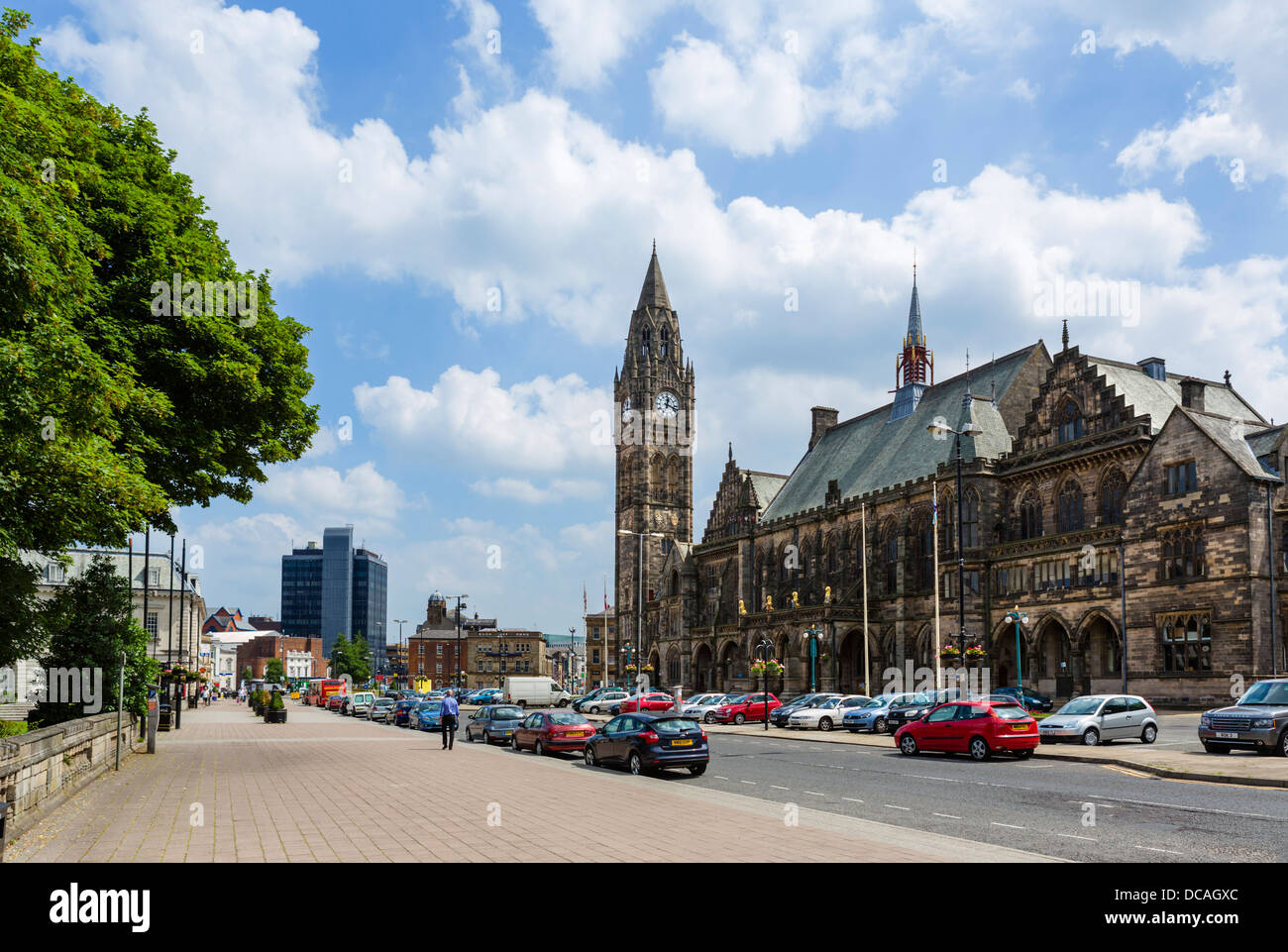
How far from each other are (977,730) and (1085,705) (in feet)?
21.0

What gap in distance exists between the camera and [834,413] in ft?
295

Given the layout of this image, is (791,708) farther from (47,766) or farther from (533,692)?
(533,692)

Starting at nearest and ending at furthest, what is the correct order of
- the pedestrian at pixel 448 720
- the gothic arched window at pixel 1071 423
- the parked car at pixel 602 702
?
the pedestrian at pixel 448 720, the gothic arched window at pixel 1071 423, the parked car at pixel 602 702

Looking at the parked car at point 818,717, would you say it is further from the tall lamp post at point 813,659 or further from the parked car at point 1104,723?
the tall lamp post at point 813,659

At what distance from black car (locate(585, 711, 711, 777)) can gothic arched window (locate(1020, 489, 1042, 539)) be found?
3549 centimetres

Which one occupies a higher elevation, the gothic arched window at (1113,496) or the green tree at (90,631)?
the gothic arched window at (1113,496)

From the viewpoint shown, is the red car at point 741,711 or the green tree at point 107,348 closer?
the green tree at point 107,348

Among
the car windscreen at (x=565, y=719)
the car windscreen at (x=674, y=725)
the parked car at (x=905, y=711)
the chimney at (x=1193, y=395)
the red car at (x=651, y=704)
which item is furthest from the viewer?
the red car at (x=651, y=704)

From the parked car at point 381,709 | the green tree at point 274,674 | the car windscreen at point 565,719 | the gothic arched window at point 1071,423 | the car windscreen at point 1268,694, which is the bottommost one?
the green tree at point 274,674

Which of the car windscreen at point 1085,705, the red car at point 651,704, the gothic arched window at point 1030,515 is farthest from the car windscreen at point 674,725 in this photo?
the gothic arched window at point 1030,515

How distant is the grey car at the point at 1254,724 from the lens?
23078 millimetres

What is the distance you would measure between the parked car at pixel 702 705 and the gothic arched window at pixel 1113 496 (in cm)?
2028

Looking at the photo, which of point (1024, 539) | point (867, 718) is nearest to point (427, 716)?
point (867, 718)

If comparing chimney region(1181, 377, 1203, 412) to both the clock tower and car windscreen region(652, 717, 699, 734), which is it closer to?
car windscreen region(652, 717, 699, 734)
